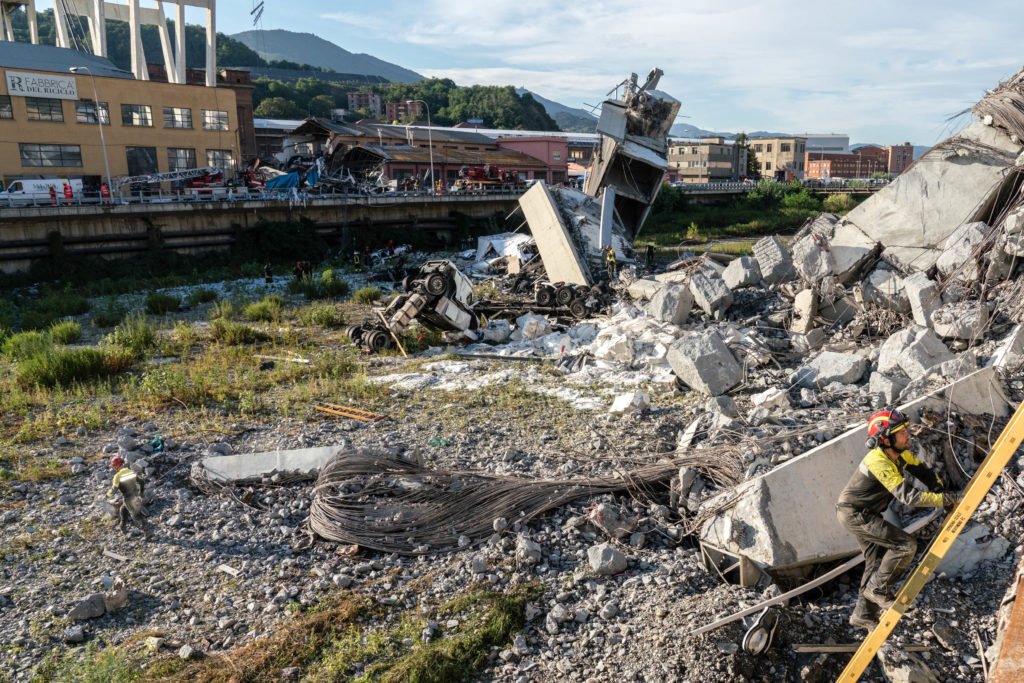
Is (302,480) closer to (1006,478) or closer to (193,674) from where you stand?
(193,674)

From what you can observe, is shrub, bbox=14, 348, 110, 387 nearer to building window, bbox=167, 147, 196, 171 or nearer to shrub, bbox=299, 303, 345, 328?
shrub, bbox=299, 303, 345, 328

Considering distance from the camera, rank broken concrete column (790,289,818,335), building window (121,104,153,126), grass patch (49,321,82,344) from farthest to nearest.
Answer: building window (121,104,153,126)
grass patch (49,321,82,344)
broken concrete column (790,289,818,335)

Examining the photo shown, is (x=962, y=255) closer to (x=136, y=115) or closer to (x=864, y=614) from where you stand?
(x=864, y=614)

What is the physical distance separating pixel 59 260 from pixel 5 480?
1619 cm

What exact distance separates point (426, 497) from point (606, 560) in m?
1.88

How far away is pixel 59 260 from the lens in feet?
66.4

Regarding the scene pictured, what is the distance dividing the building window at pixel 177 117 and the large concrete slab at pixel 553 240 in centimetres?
1941

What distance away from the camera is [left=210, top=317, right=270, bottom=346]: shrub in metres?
13.2

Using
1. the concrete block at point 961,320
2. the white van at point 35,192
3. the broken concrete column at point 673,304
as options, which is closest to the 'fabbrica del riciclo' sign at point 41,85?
the white van at point 35,192

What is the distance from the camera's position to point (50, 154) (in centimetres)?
2558

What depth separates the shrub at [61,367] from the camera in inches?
405

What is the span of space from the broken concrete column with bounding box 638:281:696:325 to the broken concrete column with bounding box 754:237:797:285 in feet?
4.65

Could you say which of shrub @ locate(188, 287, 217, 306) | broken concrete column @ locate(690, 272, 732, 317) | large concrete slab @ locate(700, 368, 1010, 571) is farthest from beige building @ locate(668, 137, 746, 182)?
large concrete slab @ locate(700, 368, 1010, 571)

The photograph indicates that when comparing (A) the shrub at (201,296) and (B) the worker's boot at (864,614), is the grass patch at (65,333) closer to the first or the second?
(A) the shrub at (201,296)
